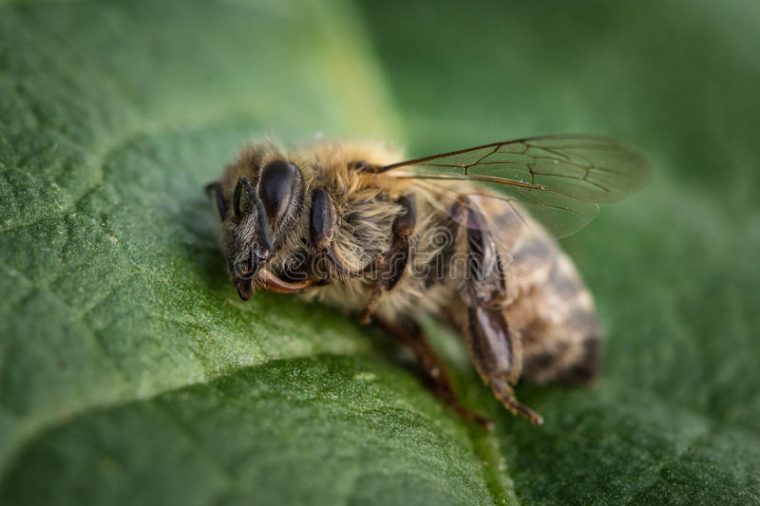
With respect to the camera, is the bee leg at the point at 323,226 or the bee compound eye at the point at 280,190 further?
the bee leg at the point at 323,226

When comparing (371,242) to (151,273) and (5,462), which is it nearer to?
(151,273)

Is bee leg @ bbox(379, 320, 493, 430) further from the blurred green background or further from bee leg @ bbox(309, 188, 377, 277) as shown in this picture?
bee leg @ bbox(309, 188, 377, 277)

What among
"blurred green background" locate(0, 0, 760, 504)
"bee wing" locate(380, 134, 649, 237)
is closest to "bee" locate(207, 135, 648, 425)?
"bee wing" locate(380, 134, 649, 237)

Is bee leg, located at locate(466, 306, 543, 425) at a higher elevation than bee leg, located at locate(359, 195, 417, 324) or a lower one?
lower

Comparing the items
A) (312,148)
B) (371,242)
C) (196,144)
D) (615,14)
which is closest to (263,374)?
(371,242)

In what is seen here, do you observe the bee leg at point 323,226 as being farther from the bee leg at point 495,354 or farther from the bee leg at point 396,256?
the bee leg at point 495,354

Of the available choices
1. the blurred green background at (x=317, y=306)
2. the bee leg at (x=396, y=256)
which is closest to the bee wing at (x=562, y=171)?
the bee leg at (x=396, y=256)

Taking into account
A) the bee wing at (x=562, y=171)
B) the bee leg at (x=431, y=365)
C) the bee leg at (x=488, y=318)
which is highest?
the bee wing at (x=562, y=171)
